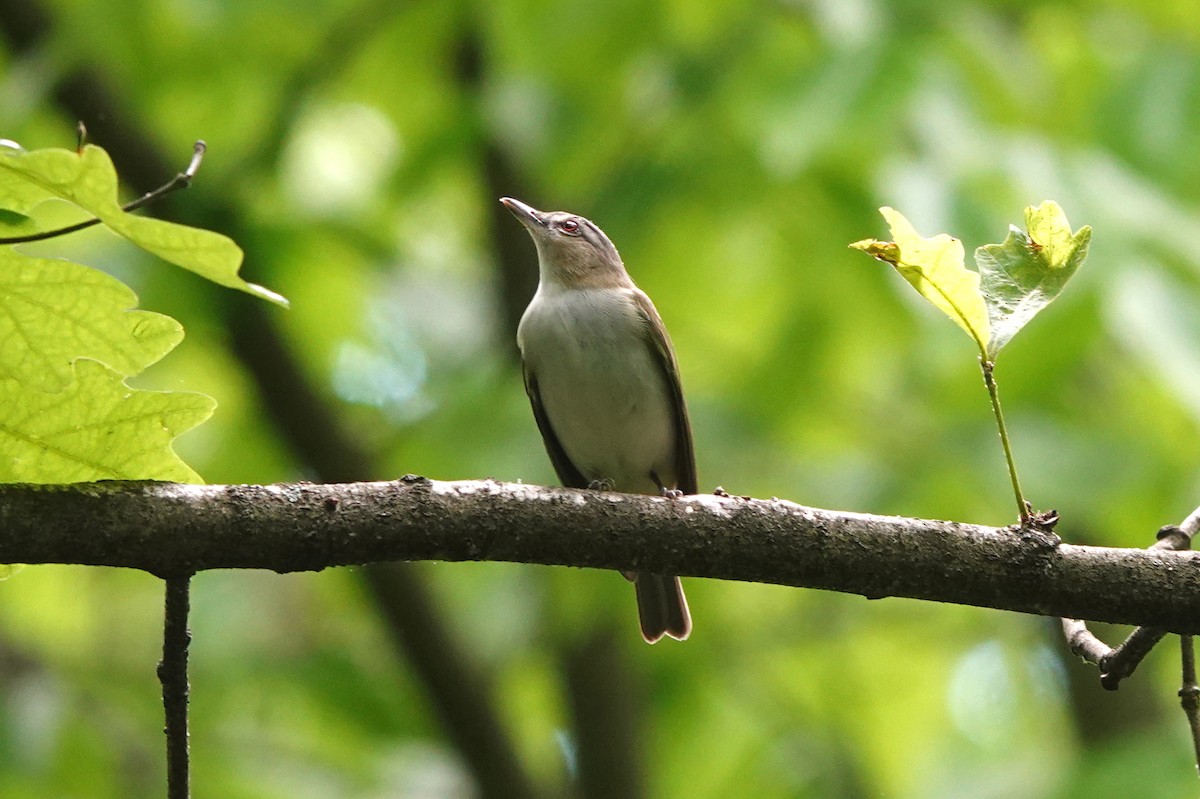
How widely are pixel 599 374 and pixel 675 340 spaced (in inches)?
107

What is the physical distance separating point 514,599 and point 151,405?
18.4ft

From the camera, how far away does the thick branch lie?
2.57m

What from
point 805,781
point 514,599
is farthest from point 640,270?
point 805,781

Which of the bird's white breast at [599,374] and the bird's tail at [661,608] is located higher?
the bird's white breast at [599,374]

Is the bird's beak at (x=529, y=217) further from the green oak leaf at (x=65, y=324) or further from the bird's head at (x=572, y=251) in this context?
the green oak leaf at (x=65, y=324)

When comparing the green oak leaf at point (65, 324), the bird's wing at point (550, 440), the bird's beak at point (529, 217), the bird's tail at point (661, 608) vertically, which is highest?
the bird's beak at point (529, 217)

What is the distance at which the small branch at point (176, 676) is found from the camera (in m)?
2.45

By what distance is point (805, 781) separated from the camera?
28.5 feet

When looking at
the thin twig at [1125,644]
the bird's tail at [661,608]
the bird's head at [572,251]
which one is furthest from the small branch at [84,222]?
the bird's head at [572,251]

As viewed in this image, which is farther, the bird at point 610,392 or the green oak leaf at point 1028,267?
the bird at point 610,392

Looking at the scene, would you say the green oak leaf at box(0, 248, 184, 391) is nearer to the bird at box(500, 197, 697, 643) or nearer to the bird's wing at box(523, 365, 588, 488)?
the bird at box(500, 197, 697, 643)

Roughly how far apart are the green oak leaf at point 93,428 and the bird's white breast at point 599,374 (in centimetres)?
381

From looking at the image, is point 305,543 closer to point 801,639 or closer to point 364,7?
point 364,7

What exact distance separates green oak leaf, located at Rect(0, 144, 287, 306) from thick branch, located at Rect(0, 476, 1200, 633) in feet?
1.72
